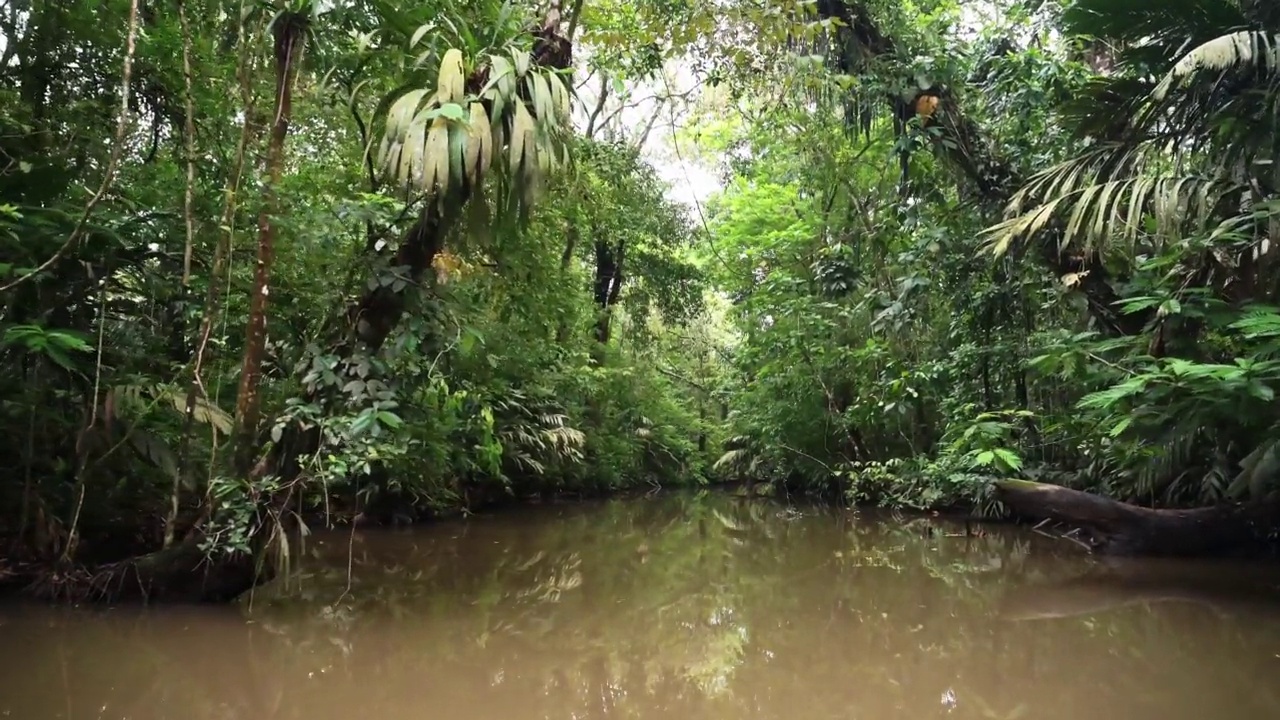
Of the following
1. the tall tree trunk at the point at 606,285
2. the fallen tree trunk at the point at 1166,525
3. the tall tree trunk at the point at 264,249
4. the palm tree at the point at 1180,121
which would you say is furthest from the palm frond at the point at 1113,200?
the tall tree trunk at the point at 606,285

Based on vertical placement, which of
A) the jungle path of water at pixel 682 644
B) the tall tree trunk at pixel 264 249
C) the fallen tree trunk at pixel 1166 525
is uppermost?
the tall tree trunk at pixel 264 249

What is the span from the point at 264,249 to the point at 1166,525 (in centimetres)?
618

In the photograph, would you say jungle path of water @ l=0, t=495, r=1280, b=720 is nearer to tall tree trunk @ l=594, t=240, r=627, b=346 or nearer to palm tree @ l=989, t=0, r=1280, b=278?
palm tree @ l=989, t=0, r=1280, b=278

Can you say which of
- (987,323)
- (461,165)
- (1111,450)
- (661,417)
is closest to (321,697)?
(461,165)

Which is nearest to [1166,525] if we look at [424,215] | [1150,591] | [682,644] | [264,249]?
[1150,591]

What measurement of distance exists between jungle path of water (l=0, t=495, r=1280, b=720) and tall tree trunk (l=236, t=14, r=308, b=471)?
37.7 inches

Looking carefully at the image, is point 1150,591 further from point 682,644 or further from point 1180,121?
point 682,644

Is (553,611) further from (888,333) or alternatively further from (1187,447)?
(888,333)

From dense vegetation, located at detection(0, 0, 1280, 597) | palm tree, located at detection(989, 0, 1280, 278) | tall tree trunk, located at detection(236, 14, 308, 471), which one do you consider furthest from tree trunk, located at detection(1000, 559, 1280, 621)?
tall tree trunk, located at detection(236, 14, 308, 471)

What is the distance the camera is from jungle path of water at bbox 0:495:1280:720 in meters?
2.81

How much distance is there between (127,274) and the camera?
4.41 meters

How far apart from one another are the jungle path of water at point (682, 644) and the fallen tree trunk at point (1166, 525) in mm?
280

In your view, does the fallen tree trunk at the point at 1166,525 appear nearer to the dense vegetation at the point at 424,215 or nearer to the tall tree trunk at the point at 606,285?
the dense vegetation at the point at 424,215

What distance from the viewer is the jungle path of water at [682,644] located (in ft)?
9.23
